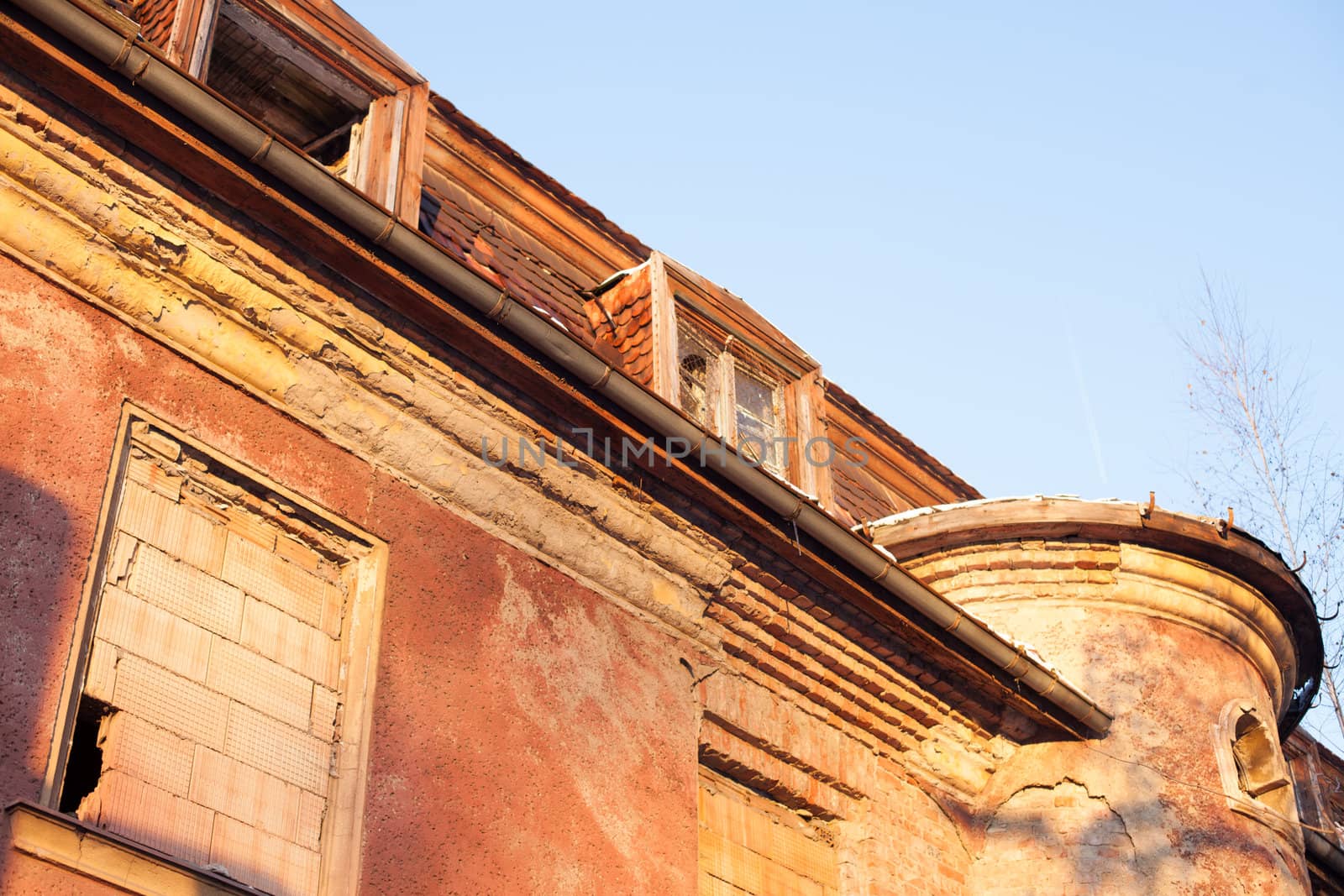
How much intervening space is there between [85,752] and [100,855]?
1.59 feet

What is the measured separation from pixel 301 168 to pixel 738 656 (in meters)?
3.34

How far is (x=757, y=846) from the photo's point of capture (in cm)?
812

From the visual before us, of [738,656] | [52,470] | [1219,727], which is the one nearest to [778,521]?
[738,656]

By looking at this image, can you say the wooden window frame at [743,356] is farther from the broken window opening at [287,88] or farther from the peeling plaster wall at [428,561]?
the broken window opening at [287,88]

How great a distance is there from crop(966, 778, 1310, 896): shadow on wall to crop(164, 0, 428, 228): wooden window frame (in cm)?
466

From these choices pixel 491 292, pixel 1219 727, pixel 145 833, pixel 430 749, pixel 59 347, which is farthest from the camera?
pixel 1219 727

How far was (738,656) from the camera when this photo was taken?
840 centimetres

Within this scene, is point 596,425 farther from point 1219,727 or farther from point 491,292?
point 1219,727

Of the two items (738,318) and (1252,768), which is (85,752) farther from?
(1252,768)

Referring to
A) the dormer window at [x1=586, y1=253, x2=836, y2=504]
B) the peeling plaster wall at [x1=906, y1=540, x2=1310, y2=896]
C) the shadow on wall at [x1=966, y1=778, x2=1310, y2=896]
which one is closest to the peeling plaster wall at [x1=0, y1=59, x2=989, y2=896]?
the shadow on wall at [x1=966, y1=778, x2=1310, y2=896]

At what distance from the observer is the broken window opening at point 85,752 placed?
5.41 metres

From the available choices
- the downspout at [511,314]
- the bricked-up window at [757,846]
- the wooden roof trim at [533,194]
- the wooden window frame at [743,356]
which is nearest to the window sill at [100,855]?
the downspout at [511,314]

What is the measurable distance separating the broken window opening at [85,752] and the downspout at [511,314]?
7.26ft

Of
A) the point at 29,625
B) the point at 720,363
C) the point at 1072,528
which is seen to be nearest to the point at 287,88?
the point at 720,363
